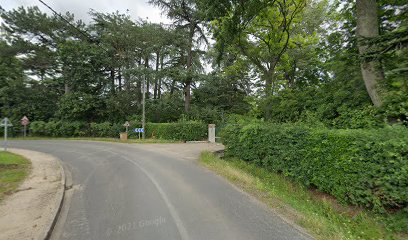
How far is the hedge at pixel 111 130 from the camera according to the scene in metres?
27.1

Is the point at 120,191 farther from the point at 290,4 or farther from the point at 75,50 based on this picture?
the point at 75,50

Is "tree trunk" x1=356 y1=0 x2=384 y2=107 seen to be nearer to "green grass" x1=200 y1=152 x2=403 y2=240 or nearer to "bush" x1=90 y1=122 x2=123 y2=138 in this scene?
"green grass" x1=200 y1=152 x2=403 y2=240

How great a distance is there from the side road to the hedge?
1809cm

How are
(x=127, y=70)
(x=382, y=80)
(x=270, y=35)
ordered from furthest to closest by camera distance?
(x=127, y=70)
(x=270, y=35)
(x=382, y=80)

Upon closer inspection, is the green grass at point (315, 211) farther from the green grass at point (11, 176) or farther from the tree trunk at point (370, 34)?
the green grass at point (11, 176)

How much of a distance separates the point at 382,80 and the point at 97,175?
1068 centimetres

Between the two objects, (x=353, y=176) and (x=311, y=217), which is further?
(x=353, y=176)

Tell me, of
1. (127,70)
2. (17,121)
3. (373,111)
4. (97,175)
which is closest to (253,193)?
(373,111)

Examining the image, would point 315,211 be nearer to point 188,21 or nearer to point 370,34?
point 370,34

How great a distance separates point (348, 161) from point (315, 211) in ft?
4.96

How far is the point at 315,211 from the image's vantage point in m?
6.27

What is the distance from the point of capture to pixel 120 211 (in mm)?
5645

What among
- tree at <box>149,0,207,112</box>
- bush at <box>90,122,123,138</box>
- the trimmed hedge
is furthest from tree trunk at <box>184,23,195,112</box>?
the trimmed hedge

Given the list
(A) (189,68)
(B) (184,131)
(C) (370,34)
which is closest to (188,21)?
(A) (189,68)
